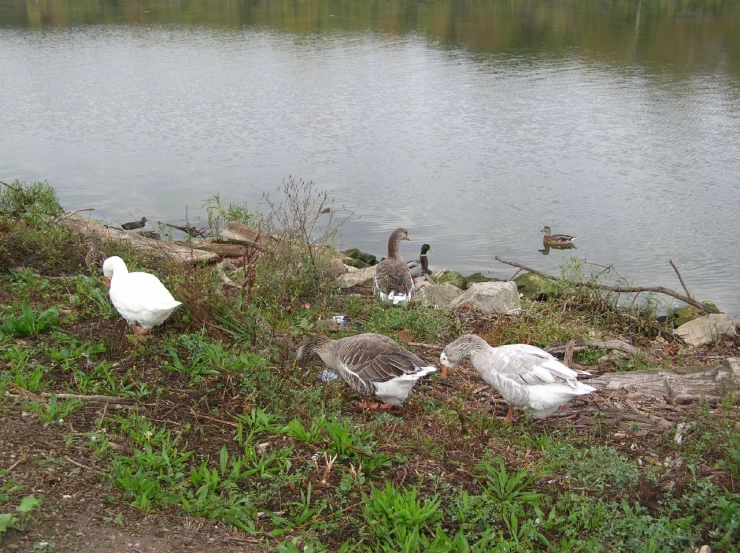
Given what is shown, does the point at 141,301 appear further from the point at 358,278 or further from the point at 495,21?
the point at 495,21

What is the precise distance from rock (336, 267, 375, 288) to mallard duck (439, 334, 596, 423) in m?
Answer: 4.20

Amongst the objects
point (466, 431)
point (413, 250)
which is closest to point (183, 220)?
point (413, 250)

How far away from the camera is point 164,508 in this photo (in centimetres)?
448

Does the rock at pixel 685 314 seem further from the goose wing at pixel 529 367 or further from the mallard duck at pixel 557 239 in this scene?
the goose wing at pixel 529 367

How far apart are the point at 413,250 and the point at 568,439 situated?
875 cm

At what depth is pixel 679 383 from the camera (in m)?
6.36

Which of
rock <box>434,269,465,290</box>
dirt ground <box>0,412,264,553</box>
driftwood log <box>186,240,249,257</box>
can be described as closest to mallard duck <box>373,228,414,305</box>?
driftwood log <box>186,240,249,257</box>

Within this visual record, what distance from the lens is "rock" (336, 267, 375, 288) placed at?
1023 centimetres

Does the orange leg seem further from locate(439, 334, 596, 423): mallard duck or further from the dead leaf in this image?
the dead leaf

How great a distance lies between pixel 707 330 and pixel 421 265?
5.16 m

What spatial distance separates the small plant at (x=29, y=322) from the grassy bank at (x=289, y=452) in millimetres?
15

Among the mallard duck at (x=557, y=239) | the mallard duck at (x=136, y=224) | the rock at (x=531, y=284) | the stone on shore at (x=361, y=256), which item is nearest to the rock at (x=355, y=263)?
the stone on shore at (x=361, y=256)

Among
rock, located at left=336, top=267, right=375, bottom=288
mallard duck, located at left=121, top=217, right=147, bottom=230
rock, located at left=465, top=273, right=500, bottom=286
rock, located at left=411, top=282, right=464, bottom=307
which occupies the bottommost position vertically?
rock, located at left=465, top=273, right=500, bottom=286

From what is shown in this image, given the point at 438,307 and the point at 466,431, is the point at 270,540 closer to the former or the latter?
the point at 466,431
